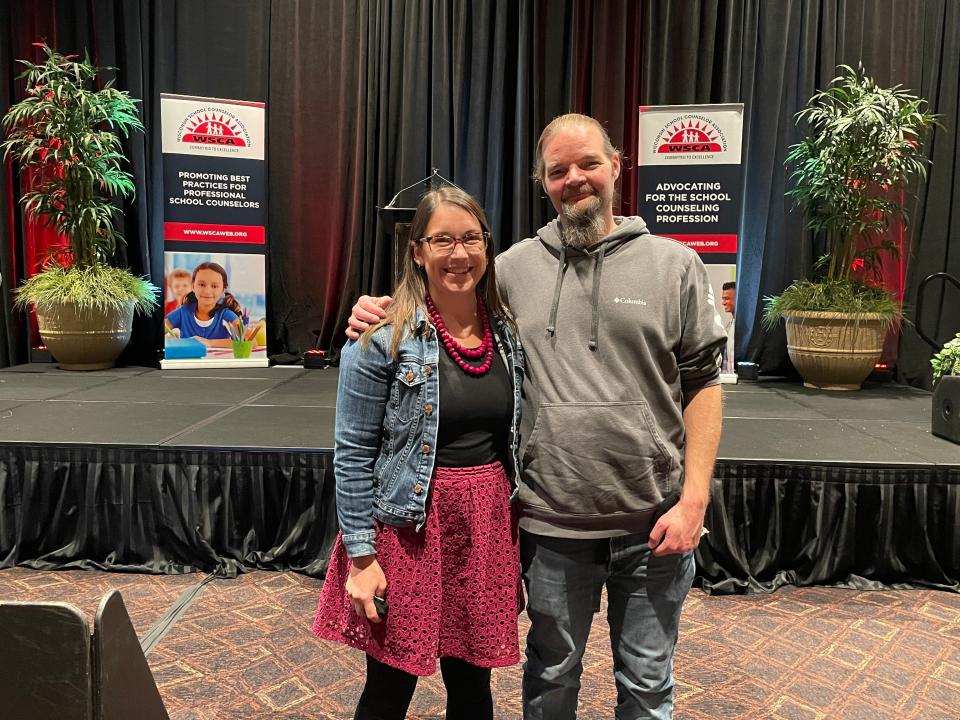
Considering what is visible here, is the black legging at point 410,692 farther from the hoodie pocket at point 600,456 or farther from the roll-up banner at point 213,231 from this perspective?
the roll-up banner at point 213,231

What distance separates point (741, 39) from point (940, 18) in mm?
1290

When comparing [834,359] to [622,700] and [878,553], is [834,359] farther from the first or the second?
[622,700]

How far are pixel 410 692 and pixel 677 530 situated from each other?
53 centimetres

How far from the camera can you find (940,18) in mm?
5109

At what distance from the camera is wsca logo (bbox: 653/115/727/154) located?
4.80 meters

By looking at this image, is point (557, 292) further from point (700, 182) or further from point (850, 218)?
point (850, 218)

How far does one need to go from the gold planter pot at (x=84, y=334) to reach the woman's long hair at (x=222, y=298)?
0.44m

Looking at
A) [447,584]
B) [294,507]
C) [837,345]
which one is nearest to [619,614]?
[447,584]

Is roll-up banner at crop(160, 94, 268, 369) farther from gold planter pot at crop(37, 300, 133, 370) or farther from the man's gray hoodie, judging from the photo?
the man's gray hoodie

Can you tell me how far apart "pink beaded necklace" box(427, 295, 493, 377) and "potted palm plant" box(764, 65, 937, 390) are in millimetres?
3962

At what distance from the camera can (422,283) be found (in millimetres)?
1276

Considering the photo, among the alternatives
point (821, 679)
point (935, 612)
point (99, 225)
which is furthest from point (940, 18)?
point (99, 225)

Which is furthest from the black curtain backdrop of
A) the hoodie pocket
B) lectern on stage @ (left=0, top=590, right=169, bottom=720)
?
lectern on stage @ (left=0, top=590, right=169, bottom=720)

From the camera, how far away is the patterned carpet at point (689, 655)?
185 cm
